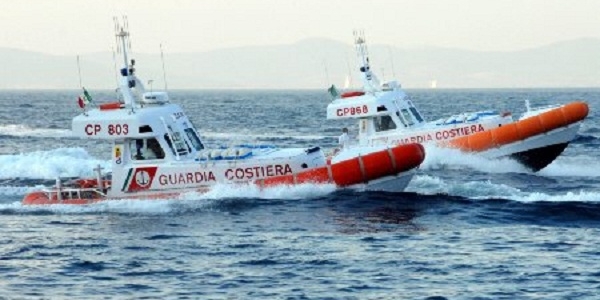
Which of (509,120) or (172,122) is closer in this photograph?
(172,122)

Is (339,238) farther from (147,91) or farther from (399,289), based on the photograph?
(147,91)

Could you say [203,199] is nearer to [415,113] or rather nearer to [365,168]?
[365,168]

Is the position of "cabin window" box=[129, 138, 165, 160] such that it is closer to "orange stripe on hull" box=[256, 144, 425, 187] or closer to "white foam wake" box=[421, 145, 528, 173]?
"orange stripe on hull" box=[256, 144, 425, 187]

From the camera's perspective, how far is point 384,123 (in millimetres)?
37812

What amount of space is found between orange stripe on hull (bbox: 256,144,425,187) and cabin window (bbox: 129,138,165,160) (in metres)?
2.82

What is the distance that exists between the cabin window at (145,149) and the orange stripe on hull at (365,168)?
9.27ft

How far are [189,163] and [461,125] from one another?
1329cm

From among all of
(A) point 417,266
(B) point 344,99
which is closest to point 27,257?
(A) point 417,266

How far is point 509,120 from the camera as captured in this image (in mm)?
37781

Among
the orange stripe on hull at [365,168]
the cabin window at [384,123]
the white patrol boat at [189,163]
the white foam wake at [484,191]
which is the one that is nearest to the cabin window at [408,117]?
the cabin window at [384,123]

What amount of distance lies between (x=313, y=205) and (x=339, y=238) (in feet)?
14.6

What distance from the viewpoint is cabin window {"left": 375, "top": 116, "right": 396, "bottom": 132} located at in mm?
37750

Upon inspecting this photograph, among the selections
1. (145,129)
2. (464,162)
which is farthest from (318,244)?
(464,162)

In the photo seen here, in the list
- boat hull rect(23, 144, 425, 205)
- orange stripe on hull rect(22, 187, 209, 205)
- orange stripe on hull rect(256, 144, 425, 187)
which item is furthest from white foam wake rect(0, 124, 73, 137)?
orange stripe on hull rect(256, 144, 425, 187)
